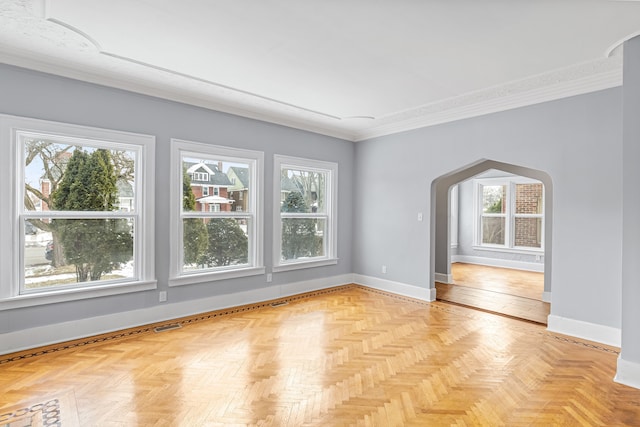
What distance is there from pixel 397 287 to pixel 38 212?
15.8 ft

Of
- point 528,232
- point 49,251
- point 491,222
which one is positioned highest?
point 491,222

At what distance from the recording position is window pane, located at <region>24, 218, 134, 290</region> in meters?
3.38

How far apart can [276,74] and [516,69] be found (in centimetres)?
245

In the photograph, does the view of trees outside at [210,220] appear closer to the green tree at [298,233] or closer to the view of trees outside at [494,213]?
the green tree at [298,233]

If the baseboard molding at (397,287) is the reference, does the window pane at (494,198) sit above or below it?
above

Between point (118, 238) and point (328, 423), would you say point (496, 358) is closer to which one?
point (328, 423)

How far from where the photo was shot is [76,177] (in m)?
3.59

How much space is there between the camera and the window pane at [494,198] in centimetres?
902

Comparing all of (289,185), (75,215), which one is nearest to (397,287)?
(289,185)

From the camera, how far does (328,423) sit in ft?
7.18

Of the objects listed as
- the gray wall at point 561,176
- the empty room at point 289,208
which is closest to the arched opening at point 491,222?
the empty room at point 289,208

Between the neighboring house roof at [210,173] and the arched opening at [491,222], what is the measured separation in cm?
313

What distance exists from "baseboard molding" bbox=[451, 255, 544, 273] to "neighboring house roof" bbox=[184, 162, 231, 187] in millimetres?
7371

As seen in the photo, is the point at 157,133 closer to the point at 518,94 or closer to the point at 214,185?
the point at 214,185
